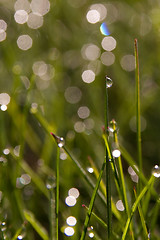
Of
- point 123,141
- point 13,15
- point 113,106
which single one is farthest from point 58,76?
point 13,15

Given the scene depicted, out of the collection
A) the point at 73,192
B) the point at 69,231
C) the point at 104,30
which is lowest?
the point at 69,231

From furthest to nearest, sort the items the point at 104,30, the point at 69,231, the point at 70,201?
the point at 104,30 < the point at 70,201 < the point at 69,231

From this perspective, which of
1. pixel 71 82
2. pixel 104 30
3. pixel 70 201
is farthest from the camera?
pixel 104 30

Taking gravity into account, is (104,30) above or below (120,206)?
above

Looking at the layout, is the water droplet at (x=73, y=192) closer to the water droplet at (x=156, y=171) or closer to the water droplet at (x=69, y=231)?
the water droplet at (x=69, y=231)

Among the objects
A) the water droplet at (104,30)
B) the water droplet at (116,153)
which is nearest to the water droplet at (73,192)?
the water droplet at (116,153)

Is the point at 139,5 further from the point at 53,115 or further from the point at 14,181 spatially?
the point at 14,181

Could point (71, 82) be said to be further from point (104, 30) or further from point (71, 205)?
point (71, 205)

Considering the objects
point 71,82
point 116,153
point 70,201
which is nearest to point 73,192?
point 70,201
